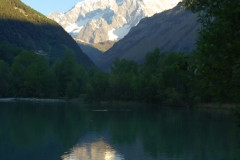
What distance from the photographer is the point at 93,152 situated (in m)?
31.8

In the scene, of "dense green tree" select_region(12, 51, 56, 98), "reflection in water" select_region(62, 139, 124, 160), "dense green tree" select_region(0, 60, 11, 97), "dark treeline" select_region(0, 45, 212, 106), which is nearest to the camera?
"reflection in water" select_region(62, 139, 124, 160)

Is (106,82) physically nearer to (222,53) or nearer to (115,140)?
(115,140)

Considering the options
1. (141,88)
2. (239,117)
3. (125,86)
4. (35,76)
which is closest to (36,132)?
(239,117)

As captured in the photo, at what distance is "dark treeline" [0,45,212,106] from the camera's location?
306 ft

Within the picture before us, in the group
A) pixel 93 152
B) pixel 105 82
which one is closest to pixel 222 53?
pixel 93 152

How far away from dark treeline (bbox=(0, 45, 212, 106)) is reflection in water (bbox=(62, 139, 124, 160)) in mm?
51658

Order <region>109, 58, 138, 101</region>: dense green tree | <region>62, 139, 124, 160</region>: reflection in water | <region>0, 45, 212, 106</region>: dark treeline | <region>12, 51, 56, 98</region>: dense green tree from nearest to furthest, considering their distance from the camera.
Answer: <region>62, 139, 124, 160</region>: reflection in water
<region>0, 45, 212, 106</region>: dark treeline
<region>109, 58, 138, 101</region>: dense green tree
<region>12, 51, 56, 98</region>: dense green tree

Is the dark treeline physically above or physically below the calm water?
above

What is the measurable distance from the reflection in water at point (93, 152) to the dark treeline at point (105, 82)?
169 ft

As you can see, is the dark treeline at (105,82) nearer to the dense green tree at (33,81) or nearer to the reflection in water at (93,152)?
the dense green tree at (33,81)

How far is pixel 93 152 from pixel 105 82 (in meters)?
82.7

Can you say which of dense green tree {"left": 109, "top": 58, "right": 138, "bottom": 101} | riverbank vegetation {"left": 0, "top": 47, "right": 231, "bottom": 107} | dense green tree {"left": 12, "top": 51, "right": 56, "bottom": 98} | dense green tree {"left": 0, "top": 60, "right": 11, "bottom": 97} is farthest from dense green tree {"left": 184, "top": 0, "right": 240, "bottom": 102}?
dense green tree {"left": 0, "top": 60, "right": 11, "bottom": 97}

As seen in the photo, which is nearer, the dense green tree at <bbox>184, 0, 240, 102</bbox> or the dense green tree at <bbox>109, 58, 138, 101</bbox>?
the dense green tree at <bbox>184, 0, 240, 102</bbox>

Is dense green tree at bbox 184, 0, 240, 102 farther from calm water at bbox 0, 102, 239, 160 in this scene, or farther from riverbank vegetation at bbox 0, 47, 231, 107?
riverbank vegetation at bbox 0, 47, 231, 107
